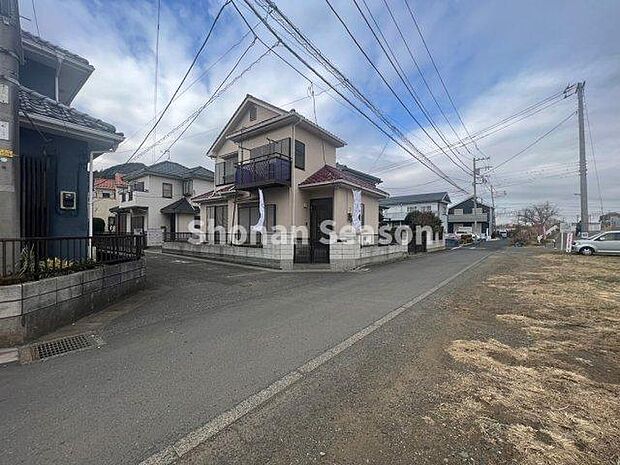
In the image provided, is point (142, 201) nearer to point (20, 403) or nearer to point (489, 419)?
point (20, 403)

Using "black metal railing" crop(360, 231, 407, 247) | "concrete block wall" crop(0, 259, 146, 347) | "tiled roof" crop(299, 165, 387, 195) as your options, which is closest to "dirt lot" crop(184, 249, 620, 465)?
"concrete block wall" crop(0, 259, 146, 347)

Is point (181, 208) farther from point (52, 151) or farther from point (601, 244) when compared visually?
point (601, 244)

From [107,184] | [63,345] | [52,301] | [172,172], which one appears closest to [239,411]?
[63,345]

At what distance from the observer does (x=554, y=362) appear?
3.54 metres

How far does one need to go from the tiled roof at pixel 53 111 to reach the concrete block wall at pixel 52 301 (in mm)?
3393

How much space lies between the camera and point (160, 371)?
11.1ft

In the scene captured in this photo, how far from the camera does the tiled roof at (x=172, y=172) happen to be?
80.2 feet

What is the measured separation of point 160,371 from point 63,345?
6.34ft

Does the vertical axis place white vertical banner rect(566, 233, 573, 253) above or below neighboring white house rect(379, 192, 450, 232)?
below

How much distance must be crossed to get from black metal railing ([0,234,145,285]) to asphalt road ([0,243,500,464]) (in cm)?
119

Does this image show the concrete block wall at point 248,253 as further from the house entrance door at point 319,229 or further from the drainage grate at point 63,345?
the drainage grate at point 63,345

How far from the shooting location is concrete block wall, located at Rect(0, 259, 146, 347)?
4.06 m

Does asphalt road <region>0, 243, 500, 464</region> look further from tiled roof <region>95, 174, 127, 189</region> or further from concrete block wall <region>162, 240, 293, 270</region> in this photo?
tiled roof <region>95, 174, 127, 189</region>

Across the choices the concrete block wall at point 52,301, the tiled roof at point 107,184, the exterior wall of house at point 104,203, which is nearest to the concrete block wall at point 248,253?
the concrete block wall at point 52,301
